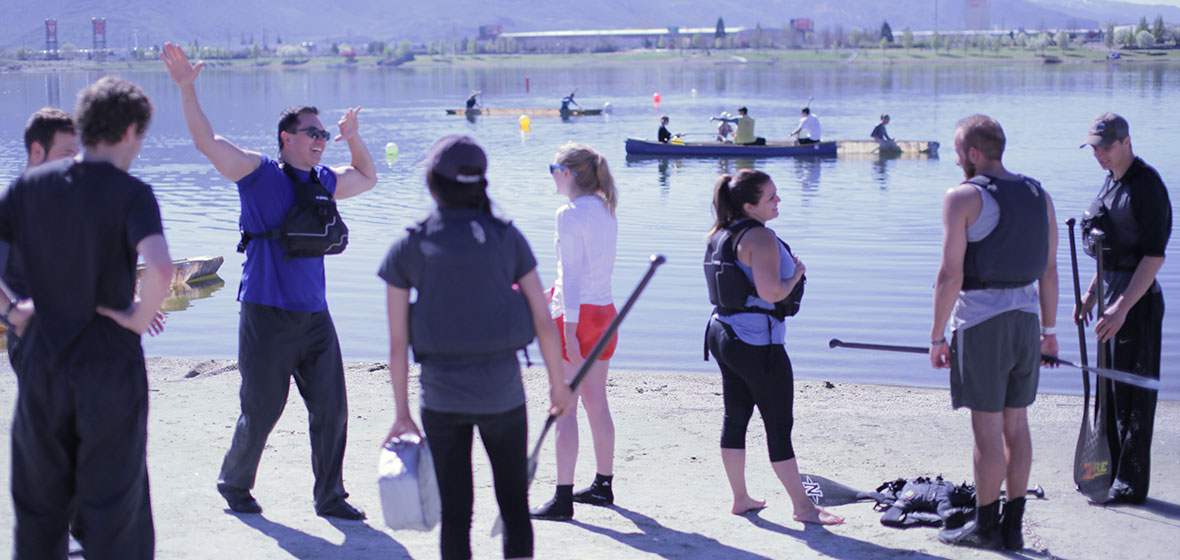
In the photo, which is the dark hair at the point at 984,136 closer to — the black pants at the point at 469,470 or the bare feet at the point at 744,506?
the bare feet at the point at 744,506

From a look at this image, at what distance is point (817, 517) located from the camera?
16.6 ft

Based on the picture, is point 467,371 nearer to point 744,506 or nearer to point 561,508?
point 561,508

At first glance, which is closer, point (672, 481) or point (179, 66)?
point (179, 66)

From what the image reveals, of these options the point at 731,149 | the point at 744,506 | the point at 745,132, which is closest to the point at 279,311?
the point at 744,506

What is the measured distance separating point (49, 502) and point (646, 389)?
16.9 ft

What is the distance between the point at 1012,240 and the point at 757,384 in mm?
1229

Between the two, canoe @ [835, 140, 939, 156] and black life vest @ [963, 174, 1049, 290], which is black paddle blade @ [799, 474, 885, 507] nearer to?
black life vest @ [963, 174, 1049, 290]

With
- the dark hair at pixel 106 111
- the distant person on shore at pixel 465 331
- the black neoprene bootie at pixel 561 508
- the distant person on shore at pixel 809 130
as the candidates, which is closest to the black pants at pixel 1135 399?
the black neoprene bootie at pixel 561 508

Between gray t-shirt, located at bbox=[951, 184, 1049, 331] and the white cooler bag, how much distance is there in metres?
2.28

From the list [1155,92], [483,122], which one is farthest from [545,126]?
[1155,92]

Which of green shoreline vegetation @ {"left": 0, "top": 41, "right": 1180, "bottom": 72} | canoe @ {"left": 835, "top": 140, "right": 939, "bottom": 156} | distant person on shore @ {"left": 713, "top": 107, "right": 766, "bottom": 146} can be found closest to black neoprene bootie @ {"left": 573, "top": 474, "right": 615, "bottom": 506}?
distant person on shore @ {"left": 713, "top": 107, "right": 766, "bottom": 146}

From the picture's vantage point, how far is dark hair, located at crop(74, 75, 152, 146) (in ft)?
11.5

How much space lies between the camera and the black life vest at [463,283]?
11.4ft

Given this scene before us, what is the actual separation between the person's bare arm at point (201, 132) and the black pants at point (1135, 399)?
4.10 metres
